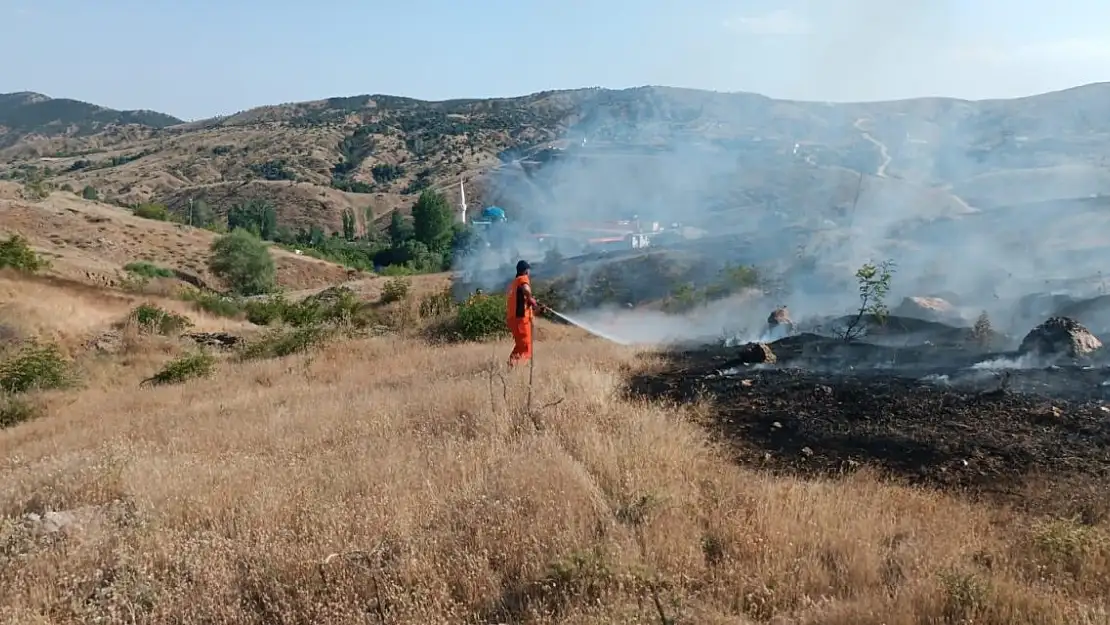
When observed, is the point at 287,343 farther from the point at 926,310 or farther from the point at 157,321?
the point at 926,310

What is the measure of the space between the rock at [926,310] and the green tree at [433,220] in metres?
34.1

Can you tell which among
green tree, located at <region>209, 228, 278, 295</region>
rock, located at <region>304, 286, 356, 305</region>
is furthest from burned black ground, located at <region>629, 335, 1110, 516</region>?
green tree, located at <region>209, 228, 278, 295</region>

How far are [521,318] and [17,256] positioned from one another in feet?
67.2

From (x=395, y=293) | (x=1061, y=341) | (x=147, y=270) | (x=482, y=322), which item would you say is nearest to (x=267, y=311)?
(x=395, y=293)

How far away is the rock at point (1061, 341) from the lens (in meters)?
8.27

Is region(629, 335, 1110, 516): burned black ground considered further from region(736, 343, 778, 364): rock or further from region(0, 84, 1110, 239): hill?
region(0, 84, 1110, 239): hill

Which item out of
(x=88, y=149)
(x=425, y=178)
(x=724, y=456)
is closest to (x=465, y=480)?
(x=724, y=456)

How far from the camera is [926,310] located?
11.8 meters

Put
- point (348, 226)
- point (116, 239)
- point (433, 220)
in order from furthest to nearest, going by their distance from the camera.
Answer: point (348, 226)
point (433, 220)
point (116, 239)

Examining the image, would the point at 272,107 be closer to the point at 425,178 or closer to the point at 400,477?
the point at 425,178

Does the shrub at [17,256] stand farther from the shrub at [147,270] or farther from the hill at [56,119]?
the hill at [56,119]

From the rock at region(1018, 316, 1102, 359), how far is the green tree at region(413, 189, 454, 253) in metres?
37.3

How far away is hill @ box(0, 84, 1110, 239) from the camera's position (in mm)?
26078

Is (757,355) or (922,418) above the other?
(922,418)
